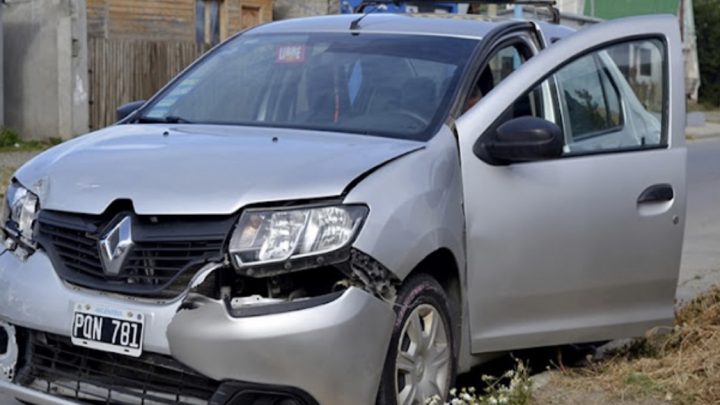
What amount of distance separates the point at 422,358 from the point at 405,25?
187cm

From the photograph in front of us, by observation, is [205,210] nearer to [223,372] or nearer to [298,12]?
[223,372]

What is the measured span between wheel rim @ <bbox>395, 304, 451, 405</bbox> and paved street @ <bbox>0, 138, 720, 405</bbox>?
1.81 meters

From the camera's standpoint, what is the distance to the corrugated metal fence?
2162 cm

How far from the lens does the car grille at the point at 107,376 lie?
14.0ft

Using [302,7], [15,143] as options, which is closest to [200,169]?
[15,143]

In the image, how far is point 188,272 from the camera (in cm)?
425

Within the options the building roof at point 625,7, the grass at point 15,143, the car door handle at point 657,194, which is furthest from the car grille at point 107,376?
the building roof at point 625,7

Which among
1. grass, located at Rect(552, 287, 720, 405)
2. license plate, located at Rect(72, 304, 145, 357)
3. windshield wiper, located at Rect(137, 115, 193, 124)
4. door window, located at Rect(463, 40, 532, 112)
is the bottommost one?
grass, located at Rect(552, 287, 720, 405)

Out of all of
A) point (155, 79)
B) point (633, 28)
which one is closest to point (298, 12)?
point (155, 79)

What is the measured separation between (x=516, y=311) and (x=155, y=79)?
18.0m

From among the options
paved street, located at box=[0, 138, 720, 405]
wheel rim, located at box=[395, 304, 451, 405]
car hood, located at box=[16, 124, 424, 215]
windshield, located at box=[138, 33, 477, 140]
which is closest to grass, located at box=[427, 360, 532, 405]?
wheel rim, located at box=[395, 304, 451, 405]

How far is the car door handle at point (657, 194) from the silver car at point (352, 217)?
0.02 m

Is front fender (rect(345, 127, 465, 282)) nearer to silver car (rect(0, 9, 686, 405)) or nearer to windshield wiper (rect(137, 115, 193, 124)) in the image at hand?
silver car (rect(0, 9, 686, 405))

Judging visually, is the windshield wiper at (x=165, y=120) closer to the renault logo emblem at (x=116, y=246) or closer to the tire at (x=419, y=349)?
the renault logo emblem at (x=116, y=246)
